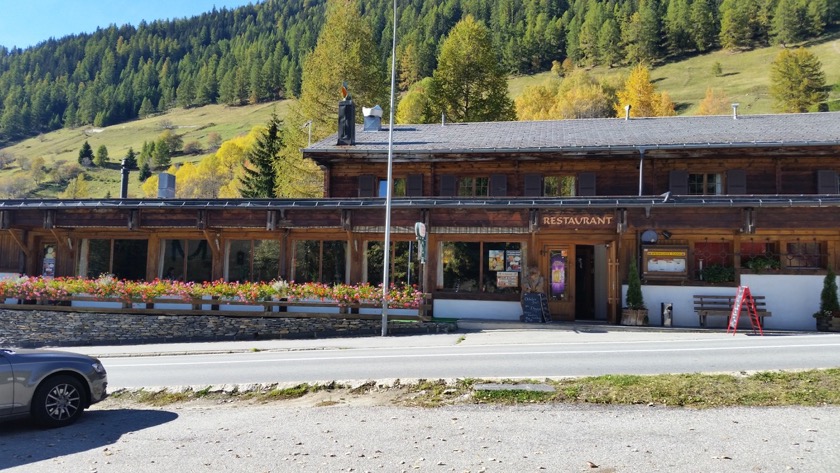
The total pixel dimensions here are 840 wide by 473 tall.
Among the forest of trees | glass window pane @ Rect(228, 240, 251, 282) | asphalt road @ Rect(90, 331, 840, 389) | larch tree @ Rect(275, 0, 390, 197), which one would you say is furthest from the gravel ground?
the forest of trees

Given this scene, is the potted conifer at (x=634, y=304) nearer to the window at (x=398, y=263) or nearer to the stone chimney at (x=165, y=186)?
the window at (x=398, y=263)

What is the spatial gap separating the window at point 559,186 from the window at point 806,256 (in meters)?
7.62

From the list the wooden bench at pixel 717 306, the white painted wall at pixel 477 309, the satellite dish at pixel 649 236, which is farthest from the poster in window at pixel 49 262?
the wooden bench at pixel 717 306

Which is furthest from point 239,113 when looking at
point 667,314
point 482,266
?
point 667,314

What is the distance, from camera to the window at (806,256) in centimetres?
1995

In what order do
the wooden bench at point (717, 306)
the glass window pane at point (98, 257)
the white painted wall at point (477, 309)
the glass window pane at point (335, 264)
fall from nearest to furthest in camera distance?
the wooden bench at point (717, 306), the white painted wall at point (477, 309), the glass window pane at point (335, 264), the glass window pane at point (98, 257)

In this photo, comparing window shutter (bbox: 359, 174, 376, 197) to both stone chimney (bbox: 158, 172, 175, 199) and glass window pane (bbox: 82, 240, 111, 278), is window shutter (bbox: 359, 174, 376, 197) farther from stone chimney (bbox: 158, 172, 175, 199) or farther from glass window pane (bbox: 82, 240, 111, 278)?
glass window pane (bbox: 82, 240, 111, 278)

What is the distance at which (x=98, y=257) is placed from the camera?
24.0m

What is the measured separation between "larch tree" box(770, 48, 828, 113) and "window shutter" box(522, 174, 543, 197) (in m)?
65.3

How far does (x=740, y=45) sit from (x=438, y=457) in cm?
13676

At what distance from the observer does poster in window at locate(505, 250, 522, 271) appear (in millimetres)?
21547

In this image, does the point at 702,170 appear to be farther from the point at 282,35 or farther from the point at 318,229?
the point at 282,35

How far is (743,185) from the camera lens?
22.6 metres

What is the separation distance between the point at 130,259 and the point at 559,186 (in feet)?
55.3
